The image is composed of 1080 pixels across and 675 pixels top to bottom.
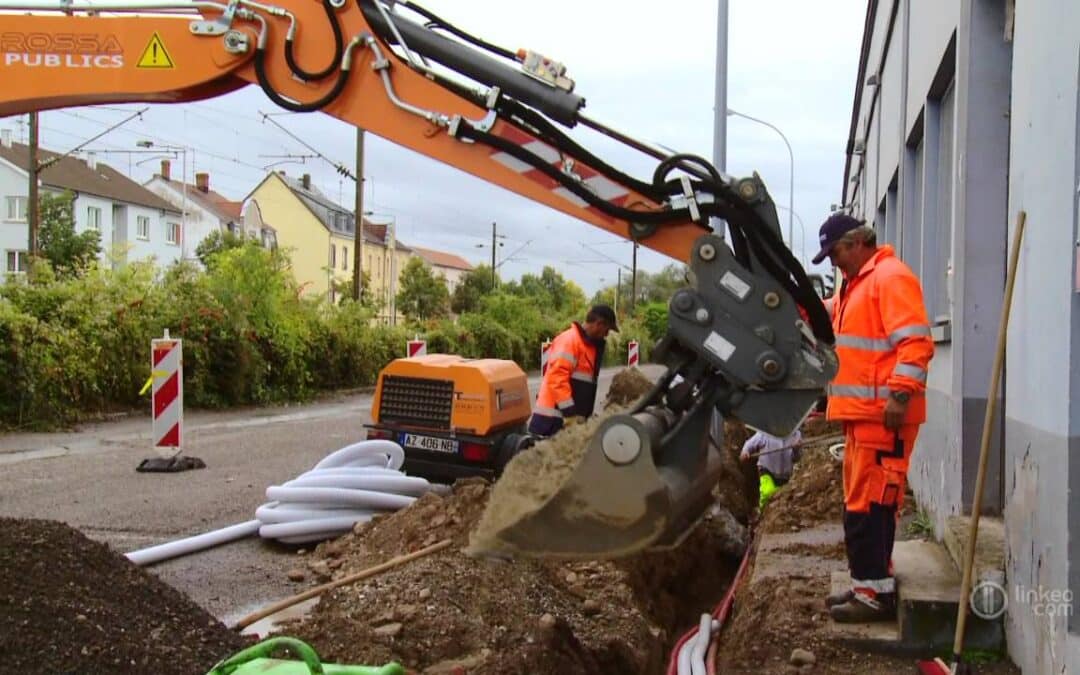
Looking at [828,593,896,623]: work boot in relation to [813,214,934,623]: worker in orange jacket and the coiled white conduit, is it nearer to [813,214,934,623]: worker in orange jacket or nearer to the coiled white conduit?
[813,214,934,623]: worker in orange jacket

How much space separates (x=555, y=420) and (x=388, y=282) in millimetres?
75087

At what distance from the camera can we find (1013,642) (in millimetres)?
4250

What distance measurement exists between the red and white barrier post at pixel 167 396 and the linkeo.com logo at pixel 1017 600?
7.89 meters

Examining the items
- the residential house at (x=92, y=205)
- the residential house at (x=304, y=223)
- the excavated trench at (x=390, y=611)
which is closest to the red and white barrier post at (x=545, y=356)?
the excavated trench at (x=390, y=611)

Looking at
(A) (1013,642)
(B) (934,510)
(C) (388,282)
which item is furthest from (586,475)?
(C) (388,282)

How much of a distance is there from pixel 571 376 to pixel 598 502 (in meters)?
5.07

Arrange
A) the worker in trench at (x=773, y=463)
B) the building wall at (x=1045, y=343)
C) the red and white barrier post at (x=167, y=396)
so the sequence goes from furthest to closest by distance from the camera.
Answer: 1. the red and white barrier post at (x=167, y=396)
2. the worker in trench at (x=773, y=463)
3. the building wall at (x=1045, y=343)

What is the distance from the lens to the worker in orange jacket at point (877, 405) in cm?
462

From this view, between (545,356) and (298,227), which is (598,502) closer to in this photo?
(545,356)

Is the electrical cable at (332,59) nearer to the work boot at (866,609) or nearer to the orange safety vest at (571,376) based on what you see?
the work boot at (866,609)

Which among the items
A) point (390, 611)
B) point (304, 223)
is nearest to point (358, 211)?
point (390, 611)

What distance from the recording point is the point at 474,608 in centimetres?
547

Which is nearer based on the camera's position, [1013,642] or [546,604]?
[1013,642]

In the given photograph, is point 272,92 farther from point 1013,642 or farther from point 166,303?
point 166,303
